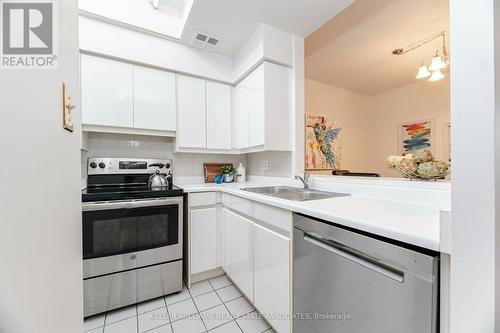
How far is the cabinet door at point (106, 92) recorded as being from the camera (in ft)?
5.50

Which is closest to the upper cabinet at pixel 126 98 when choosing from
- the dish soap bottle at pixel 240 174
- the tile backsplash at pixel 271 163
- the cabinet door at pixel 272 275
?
the dish soap bottle at pixel 240 174

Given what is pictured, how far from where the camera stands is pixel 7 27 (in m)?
0.42

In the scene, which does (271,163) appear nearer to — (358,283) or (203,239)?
(203,239)

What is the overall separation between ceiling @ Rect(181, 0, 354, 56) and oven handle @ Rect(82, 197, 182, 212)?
1.53 meters

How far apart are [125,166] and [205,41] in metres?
1.46

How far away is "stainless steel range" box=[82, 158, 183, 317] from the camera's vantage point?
1.41 meters

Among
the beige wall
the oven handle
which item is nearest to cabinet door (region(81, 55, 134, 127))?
the oven handle

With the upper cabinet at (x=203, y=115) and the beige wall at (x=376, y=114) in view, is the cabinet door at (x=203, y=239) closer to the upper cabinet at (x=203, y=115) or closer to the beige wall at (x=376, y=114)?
the upper cabinet at (x=203, y=115)

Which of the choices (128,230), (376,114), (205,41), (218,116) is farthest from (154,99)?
(376,114)

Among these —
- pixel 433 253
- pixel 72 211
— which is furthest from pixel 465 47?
pixel 72 211

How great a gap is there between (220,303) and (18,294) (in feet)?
4.80

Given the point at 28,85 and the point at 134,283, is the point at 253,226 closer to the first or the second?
the point at 134,283

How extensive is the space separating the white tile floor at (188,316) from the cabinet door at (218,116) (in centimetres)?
143

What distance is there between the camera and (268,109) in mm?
1808
